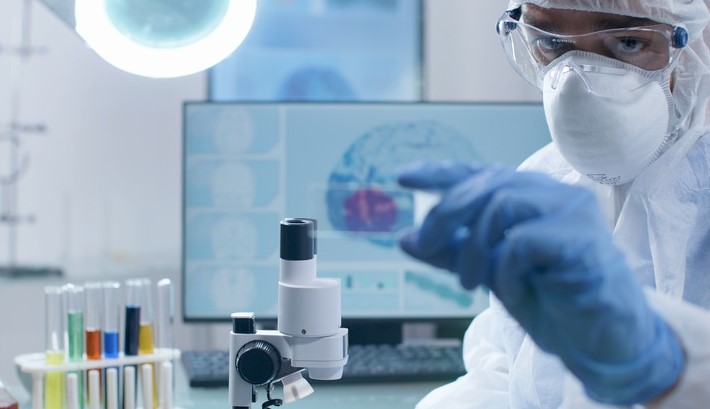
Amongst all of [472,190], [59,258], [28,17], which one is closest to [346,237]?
[472,190]

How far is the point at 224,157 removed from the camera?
159 centimetres

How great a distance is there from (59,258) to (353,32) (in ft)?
3.72

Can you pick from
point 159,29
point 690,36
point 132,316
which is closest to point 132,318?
point 132,316

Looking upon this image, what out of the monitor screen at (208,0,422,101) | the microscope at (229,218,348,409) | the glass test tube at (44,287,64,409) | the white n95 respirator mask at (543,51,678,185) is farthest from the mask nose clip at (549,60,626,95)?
the monitor screen at (208,0,422,101)

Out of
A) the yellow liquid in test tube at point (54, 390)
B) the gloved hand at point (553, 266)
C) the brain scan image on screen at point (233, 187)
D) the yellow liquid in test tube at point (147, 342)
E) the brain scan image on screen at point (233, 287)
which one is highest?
the brain scan image on screen at point (233, 187)

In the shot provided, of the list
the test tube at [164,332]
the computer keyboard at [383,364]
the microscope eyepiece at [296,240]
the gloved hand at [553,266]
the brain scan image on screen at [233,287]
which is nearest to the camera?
the gloved hand at [553,266]

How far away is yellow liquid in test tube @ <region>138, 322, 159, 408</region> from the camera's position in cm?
111

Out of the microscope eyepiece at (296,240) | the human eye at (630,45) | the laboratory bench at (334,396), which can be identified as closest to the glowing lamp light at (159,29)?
the microscope eyepiece at (296,240)

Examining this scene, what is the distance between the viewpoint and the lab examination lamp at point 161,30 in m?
0.93

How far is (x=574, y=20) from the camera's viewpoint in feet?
3.43

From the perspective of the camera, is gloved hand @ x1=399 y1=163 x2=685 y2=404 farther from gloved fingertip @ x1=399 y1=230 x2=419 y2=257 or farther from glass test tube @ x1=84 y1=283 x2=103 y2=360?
glass test tube @ x1=84 y1=283 x2=103 y2=360

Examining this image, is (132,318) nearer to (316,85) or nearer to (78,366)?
(78,366)

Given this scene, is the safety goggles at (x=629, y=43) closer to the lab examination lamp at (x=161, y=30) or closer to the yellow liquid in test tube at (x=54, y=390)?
the lab examination lamp at (x=161, y=30)

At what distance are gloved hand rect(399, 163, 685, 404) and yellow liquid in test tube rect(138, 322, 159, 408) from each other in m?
0.58
